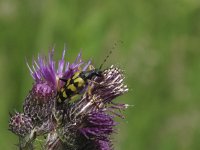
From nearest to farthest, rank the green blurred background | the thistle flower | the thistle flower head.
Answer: the thistle flower < the thistle flower head < the green blurred background

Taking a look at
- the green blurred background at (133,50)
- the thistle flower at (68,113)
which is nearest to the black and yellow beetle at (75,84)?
the thistle flower at (68,113)

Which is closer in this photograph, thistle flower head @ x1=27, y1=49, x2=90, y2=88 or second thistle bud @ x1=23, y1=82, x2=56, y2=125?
second thistle bud @ x1=23, y1=82, x2=56, y2=125

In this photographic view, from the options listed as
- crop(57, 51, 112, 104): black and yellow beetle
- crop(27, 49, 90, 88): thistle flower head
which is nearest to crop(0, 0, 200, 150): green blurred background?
crop(27, 49, 90, 88): thistle flower head

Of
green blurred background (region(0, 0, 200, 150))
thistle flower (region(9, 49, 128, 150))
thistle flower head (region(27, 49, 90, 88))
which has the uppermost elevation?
green blurred background (region(0, 0, 200, 150))

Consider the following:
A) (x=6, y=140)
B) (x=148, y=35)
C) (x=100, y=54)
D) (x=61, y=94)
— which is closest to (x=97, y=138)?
(x=61, y=94)

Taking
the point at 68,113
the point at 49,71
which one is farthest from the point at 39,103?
the point at 49,71

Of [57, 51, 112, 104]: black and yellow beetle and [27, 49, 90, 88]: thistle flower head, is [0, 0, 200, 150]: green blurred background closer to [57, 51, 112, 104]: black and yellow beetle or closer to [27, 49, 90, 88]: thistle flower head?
[27, 49, 90, 88]: thistle flower head

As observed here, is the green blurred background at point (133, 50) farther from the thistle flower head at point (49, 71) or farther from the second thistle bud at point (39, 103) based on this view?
the second thistle bud at point (39, 103)

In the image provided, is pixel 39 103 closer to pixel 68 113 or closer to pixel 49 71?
pixel 68 113

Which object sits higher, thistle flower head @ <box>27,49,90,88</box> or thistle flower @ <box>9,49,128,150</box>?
thistle flower head @ <box>27,49,90,88</box>
